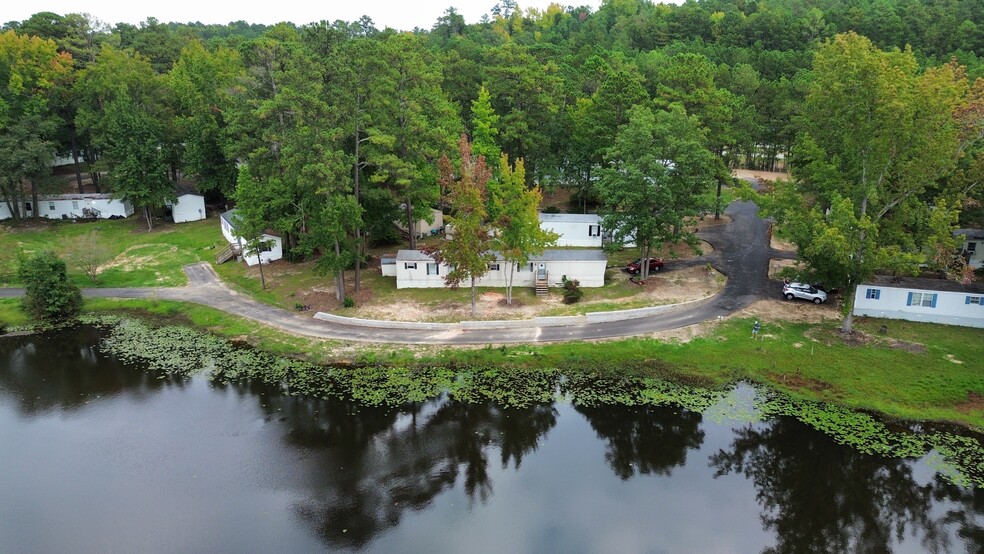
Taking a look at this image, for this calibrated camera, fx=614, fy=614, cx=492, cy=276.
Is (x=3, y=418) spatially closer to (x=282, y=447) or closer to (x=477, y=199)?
(x=282, y=447)

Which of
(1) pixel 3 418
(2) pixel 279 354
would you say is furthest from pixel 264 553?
(1) pixel 3 418

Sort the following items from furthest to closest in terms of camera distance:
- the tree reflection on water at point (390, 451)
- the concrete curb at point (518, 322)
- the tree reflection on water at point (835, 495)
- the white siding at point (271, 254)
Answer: the white siding at point (271, 254)
the concrete curb at point (518, 322)
the tree reflection on water at point (390, 451)
the tree reflection on water at point (835, 495)

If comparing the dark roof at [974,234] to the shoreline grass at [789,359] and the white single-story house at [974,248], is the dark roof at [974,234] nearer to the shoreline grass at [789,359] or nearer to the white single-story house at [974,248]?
the white single-story house at [974,248]

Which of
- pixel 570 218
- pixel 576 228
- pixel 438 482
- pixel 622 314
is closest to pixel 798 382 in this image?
pixel 622 314

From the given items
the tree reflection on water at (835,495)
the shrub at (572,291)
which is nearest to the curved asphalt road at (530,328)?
the shrub at (572,291)

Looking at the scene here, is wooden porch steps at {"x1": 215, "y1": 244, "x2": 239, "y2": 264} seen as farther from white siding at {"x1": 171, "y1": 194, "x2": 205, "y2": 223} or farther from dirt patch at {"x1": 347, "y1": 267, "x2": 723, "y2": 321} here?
dirt patch at {"x1": 347, "y1": 267, "x2": 723, "y2": 321}

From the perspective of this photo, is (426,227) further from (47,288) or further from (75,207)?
(75,207)

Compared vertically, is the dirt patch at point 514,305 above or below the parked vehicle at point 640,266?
below
